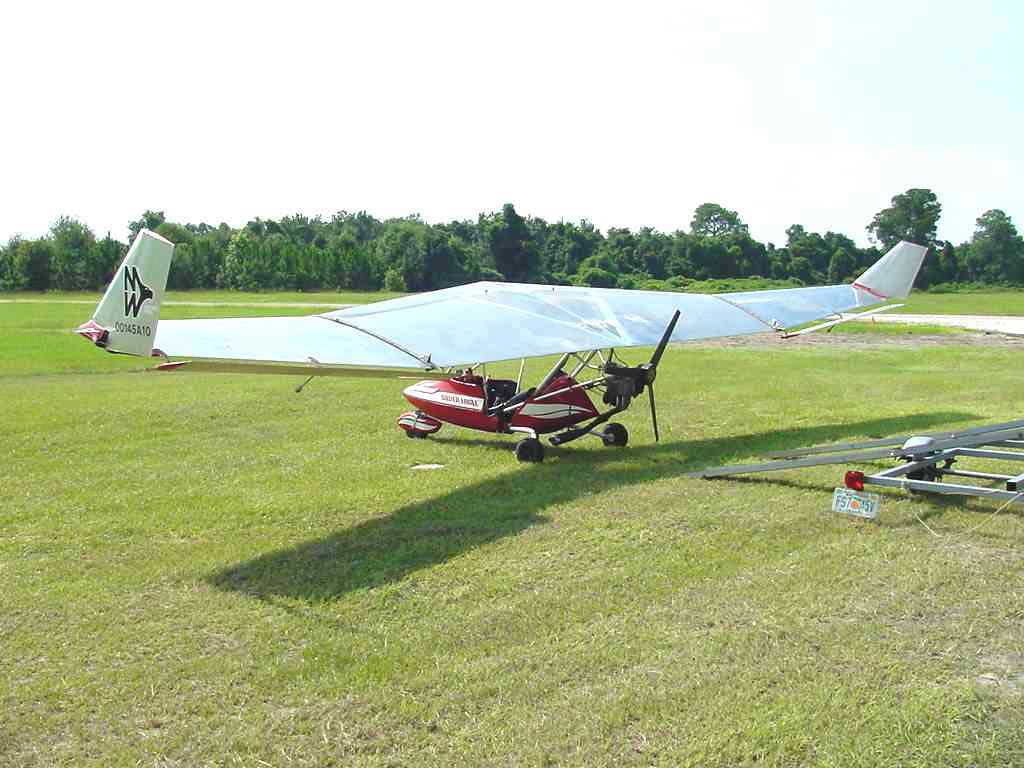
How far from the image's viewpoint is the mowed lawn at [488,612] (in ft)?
14.5

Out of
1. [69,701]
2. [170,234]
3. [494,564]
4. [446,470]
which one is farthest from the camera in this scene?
[170,234]

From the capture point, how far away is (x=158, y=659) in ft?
17.8

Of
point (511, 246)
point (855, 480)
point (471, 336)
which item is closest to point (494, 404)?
point (471, 336)

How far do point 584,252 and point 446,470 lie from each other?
77752mm

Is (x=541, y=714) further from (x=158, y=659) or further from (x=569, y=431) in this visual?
(x=569, y=431)

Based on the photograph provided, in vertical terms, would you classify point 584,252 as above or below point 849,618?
above

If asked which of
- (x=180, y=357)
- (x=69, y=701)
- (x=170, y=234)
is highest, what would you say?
(x=170, y=234)

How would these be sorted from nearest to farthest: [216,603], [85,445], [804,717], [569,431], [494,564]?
[804,717] → [216,603] → [494,564] → [569,431] → [85,445]

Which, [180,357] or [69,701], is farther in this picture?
[180,357]

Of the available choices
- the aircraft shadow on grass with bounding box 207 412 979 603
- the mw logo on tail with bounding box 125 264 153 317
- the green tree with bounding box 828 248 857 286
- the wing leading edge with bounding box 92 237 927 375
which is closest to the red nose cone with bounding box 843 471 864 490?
the aircraft shadow on grass with bounding box 207 412 979 603

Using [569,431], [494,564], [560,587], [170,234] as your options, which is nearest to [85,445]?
[569,431]

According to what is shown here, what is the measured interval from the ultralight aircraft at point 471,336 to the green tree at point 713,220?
134416 mm

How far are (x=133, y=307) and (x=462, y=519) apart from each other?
11.0 ft

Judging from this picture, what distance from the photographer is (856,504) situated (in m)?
7.92
